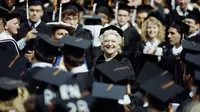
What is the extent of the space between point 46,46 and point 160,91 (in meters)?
1.53

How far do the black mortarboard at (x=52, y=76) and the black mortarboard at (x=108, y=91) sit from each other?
0.96 feet

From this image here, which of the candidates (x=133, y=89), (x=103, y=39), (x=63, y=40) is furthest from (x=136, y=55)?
(x=63, y=40)

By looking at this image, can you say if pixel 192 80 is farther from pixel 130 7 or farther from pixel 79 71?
pixel 130 7

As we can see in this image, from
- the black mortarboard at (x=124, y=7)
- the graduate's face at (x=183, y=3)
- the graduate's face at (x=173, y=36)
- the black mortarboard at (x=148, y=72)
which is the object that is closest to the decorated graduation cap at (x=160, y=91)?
the black mortarboard at (x=148, y=72)

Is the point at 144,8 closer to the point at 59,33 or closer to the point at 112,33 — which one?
the point at 112,33

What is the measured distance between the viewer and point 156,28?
10406 millimetres

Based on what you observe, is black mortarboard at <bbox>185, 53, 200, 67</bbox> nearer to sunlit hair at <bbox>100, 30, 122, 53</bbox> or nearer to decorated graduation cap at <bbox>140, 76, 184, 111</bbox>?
decorated graduation cap at <bbox>140, 76, 184, 111</bbox>

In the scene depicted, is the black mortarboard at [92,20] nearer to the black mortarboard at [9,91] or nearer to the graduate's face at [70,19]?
the graduate's face at [70,19]

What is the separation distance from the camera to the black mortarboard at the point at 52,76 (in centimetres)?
580

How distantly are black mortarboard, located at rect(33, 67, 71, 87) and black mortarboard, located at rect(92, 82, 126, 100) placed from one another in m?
0.29

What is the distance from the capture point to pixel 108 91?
5738 millimetres

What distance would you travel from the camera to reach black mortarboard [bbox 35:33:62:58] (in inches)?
258

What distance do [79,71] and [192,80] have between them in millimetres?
1087

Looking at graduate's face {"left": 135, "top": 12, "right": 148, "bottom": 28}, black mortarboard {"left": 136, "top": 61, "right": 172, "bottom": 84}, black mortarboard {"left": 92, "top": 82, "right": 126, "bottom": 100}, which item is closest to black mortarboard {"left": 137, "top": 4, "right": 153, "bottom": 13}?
graduate's face {"left": 135, "top": 12, "right": 148, "bottom": 28}
